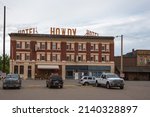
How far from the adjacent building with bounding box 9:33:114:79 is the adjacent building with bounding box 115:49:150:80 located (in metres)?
6.66

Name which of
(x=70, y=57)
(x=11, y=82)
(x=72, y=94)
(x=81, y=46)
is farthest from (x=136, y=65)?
(x=72, y=94)

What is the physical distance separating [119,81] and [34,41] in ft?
169

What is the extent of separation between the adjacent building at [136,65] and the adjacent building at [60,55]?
666 cm

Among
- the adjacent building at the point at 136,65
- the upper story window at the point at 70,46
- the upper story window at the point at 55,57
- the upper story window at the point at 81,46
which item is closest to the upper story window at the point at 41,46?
the upper story window at the point at 55,57

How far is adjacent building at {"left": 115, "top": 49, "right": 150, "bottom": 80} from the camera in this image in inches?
3738

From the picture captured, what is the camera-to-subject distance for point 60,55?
89.4 m

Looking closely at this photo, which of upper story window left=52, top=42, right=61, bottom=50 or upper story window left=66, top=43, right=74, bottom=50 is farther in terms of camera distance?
upper story window left=66, top=43, right=74, bottom=50

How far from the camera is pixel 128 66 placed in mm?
97188

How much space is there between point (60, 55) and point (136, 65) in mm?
23602

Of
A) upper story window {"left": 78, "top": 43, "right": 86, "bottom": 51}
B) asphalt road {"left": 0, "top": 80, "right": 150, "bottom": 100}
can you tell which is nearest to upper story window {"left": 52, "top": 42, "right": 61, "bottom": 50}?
upper story window {"left": 78, "top": 43, "right": 86, "bottom": 51}

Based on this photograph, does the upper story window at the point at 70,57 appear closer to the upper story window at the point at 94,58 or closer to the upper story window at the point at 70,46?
the upper story window at the point at 70,46

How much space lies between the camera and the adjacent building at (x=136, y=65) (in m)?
94.9

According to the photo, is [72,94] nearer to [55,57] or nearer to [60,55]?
[55,57]

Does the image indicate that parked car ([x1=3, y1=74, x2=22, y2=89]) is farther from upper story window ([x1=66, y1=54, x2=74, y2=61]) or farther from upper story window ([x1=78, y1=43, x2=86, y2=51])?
upper story window ([x1=78, y1=43, x2=86, y2=51])
